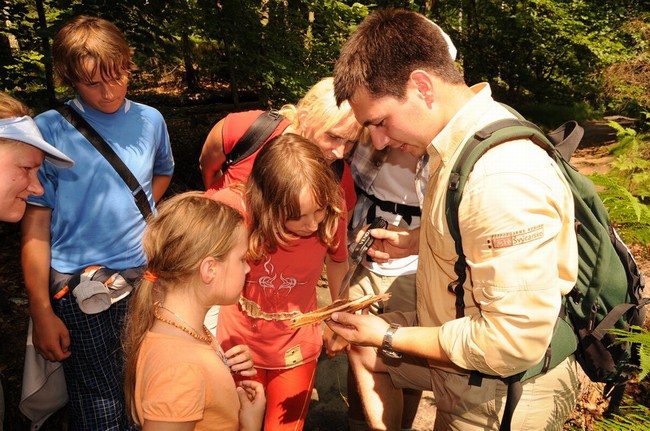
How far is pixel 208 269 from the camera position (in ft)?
7.07

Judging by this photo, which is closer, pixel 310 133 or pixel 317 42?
pixel 310 133

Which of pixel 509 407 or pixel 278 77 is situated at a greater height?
pixel 509 407

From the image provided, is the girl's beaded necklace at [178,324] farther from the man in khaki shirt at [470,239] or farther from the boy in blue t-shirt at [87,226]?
the boy in blue t-shirt at [87,226]

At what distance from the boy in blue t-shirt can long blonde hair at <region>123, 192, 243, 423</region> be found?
79cm

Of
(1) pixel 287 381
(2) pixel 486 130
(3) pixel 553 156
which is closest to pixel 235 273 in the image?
(1) pixel 287 381

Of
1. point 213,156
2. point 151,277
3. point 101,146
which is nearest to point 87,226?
point 101,146

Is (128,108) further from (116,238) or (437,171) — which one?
(437,171)

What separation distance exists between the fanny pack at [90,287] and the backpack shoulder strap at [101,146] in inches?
18.1

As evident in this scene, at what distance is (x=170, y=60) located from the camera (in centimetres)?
593

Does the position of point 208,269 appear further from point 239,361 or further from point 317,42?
point 317,42

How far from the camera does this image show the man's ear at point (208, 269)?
213cm

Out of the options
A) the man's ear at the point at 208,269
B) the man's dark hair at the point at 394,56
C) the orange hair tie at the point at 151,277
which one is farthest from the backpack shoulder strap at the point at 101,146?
the man's dark hair at the point at 394,56

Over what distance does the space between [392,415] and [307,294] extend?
897mm

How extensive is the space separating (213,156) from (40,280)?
117cm
